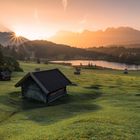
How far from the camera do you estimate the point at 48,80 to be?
45.8 meters

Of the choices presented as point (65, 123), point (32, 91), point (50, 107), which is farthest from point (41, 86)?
point (65, 123)

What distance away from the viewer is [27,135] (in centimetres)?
2353

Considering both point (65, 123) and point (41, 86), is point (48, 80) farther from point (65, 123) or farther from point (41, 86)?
point (65, 123)

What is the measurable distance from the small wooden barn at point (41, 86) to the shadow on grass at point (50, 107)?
106 cm

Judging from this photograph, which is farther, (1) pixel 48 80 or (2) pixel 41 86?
(1) pixel 48 80

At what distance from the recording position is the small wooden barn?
43.2 m

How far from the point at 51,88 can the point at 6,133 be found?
1964cm

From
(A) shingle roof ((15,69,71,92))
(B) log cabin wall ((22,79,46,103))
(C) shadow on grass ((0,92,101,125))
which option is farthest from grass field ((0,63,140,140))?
(A) shingle roof ((15,69,71,92))

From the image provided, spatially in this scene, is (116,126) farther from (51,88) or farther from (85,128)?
(51,88)

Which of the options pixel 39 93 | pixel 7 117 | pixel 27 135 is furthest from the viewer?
pixel 39 93

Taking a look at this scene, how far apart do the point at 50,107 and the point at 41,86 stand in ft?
15.6

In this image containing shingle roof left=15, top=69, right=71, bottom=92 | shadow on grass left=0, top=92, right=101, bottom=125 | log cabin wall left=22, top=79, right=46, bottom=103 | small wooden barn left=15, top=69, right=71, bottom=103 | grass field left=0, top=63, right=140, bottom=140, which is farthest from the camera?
log cabin wall left=22, top=79, right=46, bottom=103

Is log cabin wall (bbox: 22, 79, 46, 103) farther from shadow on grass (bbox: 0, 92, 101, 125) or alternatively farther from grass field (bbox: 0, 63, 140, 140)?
grass field (bbox: 0, 63, 140, 140)

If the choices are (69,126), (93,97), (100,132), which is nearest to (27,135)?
(69,126)
